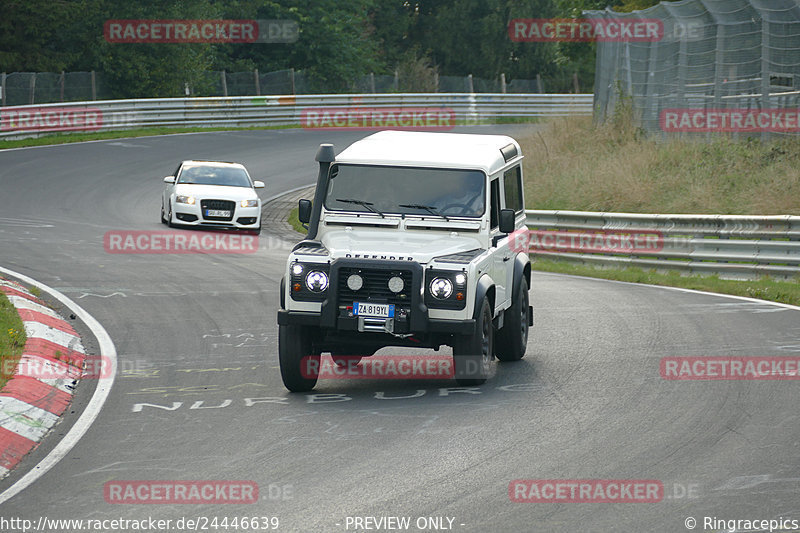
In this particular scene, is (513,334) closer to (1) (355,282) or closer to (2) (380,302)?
(2) (380,302)

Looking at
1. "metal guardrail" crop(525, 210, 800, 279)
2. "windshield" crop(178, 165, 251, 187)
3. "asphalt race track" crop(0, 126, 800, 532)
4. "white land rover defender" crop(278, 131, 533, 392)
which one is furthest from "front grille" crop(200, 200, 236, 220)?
"white land rover defender" crop(278, 131, 533, 392)

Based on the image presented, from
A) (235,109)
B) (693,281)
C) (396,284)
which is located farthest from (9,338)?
(235,109)

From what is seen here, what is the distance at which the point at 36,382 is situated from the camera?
1059 centimetres

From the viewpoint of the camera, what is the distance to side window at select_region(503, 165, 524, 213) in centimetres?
1234

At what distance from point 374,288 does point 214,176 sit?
54.7ft

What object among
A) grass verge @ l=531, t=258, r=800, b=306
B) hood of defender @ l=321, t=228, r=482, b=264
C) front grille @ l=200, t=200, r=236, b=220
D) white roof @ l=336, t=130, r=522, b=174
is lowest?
grass verge @ l=531, t=258, r=800, b=306

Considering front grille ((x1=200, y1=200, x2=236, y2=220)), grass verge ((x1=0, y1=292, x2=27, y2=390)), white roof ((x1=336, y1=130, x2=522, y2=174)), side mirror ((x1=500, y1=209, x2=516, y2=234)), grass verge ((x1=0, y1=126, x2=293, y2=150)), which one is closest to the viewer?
grass verge ((x1=0, y1=292, x2=27, y2=390))

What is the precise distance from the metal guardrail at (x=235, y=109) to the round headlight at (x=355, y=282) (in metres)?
30.4

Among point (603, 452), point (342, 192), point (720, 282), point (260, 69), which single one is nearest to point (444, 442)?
point (603, 452)

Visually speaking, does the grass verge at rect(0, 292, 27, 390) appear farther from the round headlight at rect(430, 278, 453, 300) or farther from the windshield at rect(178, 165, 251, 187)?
the windshield at rect(178, 165, 251, 187)

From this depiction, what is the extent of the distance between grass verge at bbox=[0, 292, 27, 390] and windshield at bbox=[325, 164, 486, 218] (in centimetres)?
341

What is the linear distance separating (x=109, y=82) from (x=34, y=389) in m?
39.1

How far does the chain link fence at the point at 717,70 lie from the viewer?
80.5 ft

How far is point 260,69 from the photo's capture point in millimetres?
59625
